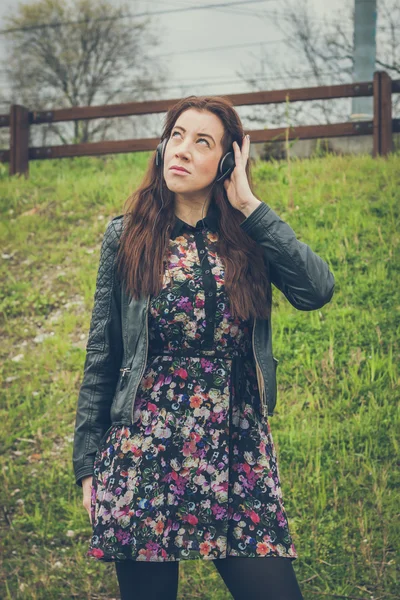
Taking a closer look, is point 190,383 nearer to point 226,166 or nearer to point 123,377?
point 123,377

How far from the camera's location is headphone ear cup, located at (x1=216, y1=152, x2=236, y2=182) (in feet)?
9.36

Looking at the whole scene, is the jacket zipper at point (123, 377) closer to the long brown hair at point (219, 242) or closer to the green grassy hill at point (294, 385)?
the long brown hair at point (219, 242)

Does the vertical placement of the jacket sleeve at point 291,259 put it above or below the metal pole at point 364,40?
below

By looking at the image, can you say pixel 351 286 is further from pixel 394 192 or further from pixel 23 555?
pixel 23 555

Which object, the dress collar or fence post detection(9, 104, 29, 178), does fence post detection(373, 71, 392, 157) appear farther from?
the dress collar

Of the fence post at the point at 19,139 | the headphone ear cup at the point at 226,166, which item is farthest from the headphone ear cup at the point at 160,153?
the fence post at the point at 19,139

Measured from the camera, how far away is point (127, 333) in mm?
2668

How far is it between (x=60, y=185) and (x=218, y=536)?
316 inches

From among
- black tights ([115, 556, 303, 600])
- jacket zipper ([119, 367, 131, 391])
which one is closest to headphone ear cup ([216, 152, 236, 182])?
A: jacket zipper ([119, 367, 131, 391])

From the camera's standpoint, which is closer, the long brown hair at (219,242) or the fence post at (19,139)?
the long brown hair at (219,242)

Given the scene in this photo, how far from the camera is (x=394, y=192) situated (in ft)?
25.8

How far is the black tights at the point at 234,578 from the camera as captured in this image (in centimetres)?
240

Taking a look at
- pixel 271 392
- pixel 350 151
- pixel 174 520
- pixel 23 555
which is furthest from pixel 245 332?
pixel 350 151

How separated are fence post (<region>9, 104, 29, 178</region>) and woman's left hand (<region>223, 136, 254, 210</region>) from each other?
316 inches
